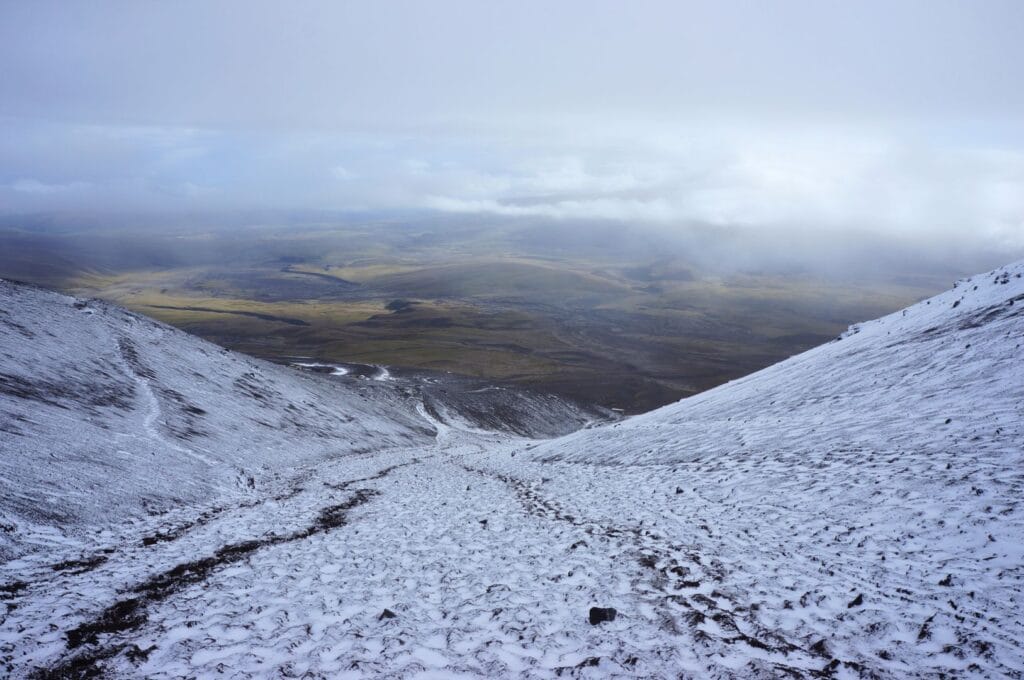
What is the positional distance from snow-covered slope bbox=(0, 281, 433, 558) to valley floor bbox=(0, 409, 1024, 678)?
2.77 m

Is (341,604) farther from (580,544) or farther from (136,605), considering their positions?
(580,544)

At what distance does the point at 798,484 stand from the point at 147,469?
834 inches

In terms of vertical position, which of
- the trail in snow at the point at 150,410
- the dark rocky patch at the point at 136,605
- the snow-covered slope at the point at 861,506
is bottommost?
the trail in snow at the point at 150,410

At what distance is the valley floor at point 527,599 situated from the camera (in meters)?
7.46

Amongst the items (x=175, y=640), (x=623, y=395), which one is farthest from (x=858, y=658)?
(x=623, y=395)

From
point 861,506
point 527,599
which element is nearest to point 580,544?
point 527,599

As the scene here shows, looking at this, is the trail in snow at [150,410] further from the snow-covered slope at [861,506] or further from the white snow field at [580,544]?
the snow-covered slope at [861,506]

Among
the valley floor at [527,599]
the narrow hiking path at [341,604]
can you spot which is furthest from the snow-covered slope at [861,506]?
the narrow hiking path at [341,604]

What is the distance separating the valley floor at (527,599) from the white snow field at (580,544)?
5 cm

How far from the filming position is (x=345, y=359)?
116188 mm

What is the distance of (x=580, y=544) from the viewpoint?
12594mm

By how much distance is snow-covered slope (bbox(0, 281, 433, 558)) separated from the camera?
15779mm

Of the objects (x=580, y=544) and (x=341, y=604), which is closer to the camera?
(x=341, y=604)

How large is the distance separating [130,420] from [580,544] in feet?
81.5
